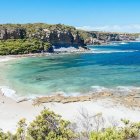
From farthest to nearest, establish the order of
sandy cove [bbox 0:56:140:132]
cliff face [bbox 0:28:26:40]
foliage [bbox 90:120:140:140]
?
cliff face [bbox 0:28:26:40] → sandy cove [bbox 0:56:140:132] → foliage [bbox 90:120:140:140]

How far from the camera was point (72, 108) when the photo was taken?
51.3 m

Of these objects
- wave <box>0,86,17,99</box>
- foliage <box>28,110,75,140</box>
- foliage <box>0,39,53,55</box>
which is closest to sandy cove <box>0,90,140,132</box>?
wave <box>0,86,17,99</box>

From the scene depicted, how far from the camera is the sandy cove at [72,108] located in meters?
45.8

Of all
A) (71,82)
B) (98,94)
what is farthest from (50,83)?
(98,94)

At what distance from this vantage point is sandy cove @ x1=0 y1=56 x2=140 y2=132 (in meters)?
45.8

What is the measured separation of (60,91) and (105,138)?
44.2 metres

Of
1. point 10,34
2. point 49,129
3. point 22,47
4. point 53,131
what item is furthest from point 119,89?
point 10,34

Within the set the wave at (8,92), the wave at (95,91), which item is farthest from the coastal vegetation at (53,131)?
the wave at (8,92)

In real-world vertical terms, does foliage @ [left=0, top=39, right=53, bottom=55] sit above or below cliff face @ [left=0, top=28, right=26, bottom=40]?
below

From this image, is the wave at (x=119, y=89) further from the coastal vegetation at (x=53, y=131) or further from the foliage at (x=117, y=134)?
the foliage at (x=117, y=134)

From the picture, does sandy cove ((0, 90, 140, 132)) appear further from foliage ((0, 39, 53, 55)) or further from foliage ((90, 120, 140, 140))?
foliage ((0, 39, 53, 55))

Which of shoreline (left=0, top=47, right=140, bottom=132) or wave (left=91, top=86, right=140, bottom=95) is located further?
wave (left=91, top=86, right=140, bottom=95)

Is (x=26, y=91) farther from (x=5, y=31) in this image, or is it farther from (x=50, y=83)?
(x=5, y=31)

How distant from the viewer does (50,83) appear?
74.2 metres
